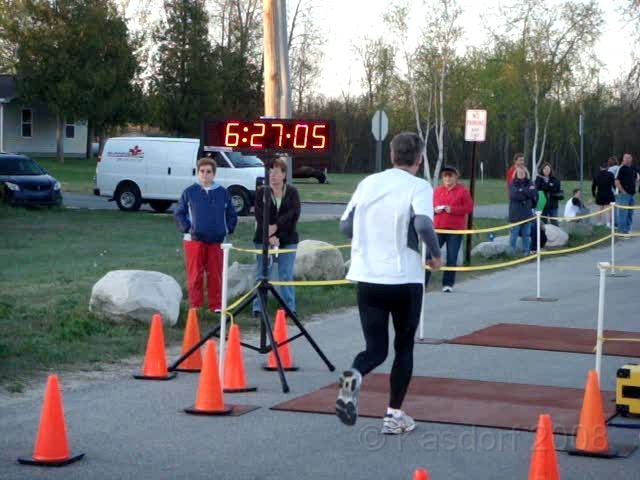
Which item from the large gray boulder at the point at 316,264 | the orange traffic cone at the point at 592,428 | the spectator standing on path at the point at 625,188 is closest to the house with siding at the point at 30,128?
the spectator standing on path at the point at 625,188

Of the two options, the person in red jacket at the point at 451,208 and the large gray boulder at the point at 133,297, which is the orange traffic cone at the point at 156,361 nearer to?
the large gray boulder at the point at 133,297

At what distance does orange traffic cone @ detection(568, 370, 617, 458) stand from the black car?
26.1 m

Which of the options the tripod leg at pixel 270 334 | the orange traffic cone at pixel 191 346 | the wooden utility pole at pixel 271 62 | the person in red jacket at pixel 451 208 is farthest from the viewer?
the wooden utility pole at pixel 271 62

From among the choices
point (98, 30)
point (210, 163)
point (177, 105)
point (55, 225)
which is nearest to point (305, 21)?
point (177, 105)

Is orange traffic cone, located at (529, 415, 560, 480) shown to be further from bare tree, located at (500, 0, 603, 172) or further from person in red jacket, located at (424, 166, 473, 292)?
bare tree, located at (500, 0, 603, 172)

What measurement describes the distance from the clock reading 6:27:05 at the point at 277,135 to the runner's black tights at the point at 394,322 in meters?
2.50

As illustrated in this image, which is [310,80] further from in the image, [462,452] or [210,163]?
[462,452]

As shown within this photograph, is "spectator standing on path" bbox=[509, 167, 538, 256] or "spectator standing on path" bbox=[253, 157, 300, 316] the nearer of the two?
"spectator standing on path" bbox=[253, 157, 300, 316]

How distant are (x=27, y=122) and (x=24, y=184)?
1494 inches

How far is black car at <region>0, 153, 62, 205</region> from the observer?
3145 centimetres

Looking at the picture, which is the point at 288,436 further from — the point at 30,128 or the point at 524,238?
the point at 30,128

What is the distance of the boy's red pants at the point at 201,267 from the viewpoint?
12.9 meters

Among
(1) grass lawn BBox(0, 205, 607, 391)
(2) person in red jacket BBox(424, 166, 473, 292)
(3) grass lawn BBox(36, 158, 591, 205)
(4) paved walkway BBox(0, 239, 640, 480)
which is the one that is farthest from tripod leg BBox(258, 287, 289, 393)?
(3) grass lawn BBox(36, 158, 591, 205)

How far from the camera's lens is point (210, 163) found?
12.8 m
